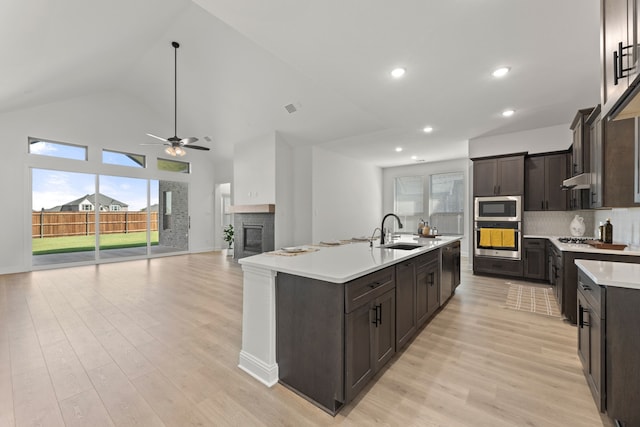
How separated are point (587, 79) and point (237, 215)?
22.5 ft

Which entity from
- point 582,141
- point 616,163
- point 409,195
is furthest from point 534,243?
point 409,195

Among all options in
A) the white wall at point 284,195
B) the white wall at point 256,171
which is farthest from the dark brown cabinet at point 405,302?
the white wall at point 256,171

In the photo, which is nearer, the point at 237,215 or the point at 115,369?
the point at 115,369

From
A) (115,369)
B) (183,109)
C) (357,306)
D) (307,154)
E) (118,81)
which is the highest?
(118,81)

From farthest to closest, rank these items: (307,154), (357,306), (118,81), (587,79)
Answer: (307,154)
(118,81)
(587,79)
(357,306)

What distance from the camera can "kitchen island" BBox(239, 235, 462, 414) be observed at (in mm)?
1635

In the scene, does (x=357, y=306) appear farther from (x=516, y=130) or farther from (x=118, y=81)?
(x=118, y=81)

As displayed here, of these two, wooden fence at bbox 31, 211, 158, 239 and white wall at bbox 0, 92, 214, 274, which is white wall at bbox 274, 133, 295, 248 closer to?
white wall at bbox 0, 92, 214, 274

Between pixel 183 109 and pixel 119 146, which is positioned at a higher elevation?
pixel 183 109

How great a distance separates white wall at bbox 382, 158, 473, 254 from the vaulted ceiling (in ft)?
2.89

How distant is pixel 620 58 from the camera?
1337 mm

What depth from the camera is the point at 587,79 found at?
3201 millimetres

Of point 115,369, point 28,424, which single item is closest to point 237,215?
point 115,369

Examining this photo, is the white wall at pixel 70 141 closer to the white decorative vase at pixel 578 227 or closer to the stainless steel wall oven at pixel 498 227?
the stainless steel wall oven at pixel 498 227
